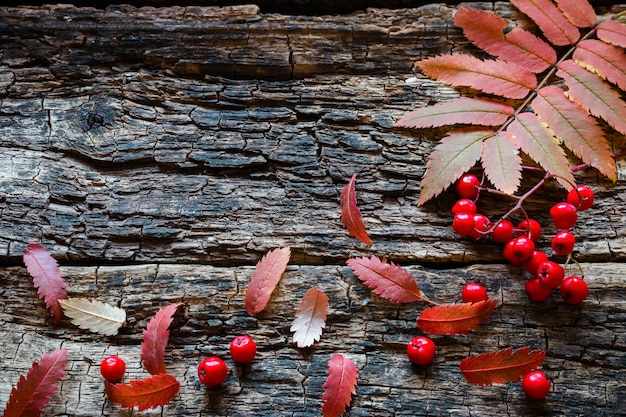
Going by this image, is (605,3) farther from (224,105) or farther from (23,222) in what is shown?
(23,222)

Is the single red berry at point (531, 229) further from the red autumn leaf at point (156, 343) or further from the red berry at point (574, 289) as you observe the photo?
the red autumn leaf at point (156, 343)

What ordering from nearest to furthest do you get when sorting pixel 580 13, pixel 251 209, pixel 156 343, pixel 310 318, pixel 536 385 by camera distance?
pixel 536 385
pixel 156 343
pixel 310 318
pixel 251 209
pixel 580 13

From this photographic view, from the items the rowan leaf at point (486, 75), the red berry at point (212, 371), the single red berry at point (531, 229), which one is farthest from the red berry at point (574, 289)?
the red berry at point (212, 371)

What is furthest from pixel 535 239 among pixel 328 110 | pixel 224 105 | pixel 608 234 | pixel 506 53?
pixel 224 105

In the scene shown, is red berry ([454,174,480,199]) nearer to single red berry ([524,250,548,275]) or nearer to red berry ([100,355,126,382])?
single red berry ([524,250,548,275])

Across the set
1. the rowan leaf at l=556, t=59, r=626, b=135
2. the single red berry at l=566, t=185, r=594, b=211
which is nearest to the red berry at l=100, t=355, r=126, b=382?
the single red berry at l=566, t=185, r=594, b=211

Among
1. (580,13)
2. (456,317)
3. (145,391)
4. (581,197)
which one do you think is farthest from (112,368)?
(580,13)

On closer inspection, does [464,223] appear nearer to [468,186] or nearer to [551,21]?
[468,186]
